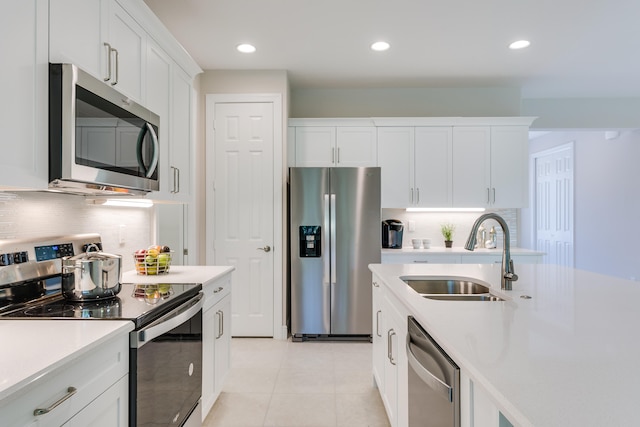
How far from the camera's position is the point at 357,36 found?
3.15 m

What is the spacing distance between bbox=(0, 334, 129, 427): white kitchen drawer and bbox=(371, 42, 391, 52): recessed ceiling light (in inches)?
117

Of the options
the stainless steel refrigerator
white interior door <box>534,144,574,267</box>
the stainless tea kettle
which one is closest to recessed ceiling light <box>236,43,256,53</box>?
the stainless steel refrigerator

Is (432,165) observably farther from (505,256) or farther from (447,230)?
(505,256)

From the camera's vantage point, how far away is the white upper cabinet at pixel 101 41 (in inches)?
55.6

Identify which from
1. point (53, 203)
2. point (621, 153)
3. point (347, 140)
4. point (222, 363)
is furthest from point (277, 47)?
point (621, 153)

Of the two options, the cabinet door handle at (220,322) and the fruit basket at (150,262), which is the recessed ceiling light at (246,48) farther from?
the cabinet door handle at (220,322)

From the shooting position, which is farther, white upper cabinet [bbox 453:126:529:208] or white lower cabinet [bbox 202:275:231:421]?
white upper cabinet [bbox 453:126:529:208]

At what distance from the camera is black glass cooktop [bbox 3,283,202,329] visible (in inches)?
54.1

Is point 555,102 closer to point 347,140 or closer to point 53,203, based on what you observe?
point 347,140

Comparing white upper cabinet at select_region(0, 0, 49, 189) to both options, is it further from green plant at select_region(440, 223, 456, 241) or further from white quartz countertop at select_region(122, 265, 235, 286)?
green plant at select_region(440, 223, 456, 241)

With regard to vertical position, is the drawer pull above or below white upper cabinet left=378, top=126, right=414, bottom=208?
below

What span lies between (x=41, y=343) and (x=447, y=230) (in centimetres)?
405

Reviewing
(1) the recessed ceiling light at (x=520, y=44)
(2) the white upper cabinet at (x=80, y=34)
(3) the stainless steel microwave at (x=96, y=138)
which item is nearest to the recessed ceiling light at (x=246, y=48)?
A: (3) the stainless steel microwave at (x=96, y=138)

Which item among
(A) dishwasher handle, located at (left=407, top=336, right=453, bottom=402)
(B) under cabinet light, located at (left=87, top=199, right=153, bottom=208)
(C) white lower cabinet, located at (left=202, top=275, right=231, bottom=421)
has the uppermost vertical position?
(B) under cabinet light, located at (left=87, top=199, right=153, bottom=208)
